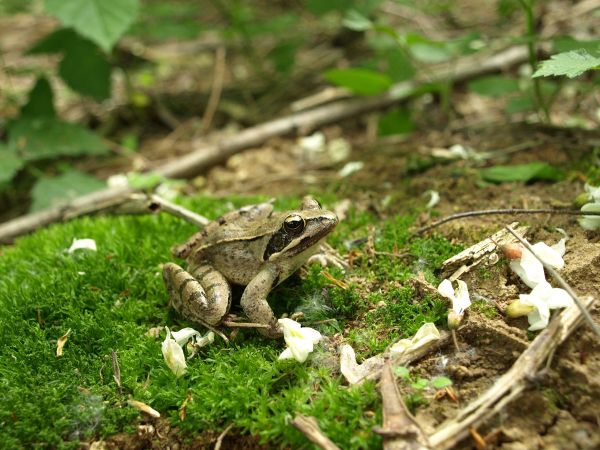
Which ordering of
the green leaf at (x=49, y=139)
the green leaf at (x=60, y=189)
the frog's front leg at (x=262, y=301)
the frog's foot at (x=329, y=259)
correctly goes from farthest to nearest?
the green leaf at (x=49, y=139), the green leaf at (x=60, y=189), the frog's foot at (x=329, y=259), the frog's front leg at (x=262, y=301)

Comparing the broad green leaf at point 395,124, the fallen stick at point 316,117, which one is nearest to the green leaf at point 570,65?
the fallen stick at point 316,117

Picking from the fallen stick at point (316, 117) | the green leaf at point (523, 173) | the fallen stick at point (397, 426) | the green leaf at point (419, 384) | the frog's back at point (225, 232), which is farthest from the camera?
the fallen stick at point (316, 117)

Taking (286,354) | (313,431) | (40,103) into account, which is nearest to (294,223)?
(286,354)

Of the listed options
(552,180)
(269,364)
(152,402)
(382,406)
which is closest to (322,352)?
(269,364)

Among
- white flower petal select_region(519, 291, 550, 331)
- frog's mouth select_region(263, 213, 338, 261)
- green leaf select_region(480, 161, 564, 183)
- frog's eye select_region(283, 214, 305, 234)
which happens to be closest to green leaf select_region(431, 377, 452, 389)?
white flower petal select_region(519, 291, 550, 331)

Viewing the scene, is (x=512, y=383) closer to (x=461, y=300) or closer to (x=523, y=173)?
(x=461, y=300)

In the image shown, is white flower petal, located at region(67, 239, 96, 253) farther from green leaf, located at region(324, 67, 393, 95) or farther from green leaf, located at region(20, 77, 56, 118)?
green leaf, located at region(324, 67, 393, 95)

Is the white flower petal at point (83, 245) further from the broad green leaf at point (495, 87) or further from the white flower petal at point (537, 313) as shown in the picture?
the broad green leaf at point (495, 87)
